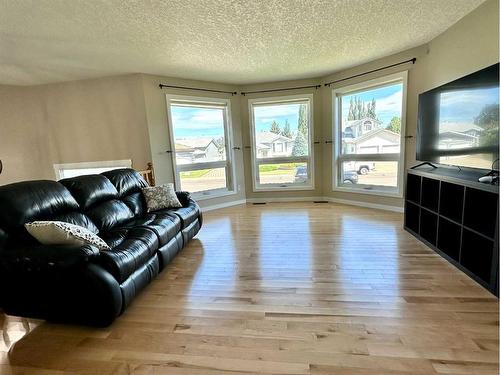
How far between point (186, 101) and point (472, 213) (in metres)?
4.26

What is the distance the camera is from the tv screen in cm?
205

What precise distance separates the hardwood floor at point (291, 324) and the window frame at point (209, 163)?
7.39 feet

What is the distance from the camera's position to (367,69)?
4.05 m

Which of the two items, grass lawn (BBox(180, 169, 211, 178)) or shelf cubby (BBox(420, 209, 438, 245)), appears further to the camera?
grass lawn (BBox(180, 169, 211, 178))

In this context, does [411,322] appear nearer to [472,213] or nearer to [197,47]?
[472,213]

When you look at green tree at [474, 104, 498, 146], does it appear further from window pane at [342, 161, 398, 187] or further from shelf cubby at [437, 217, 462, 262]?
window pane at [342, 161, 398, 187]

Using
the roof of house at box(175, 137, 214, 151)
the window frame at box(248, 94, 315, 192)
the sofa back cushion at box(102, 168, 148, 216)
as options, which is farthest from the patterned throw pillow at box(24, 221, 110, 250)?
the window frame at box(248, 94, 315, 192)

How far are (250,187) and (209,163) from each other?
1015 millimetres

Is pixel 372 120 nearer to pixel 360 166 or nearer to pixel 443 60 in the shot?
pixel 360 166

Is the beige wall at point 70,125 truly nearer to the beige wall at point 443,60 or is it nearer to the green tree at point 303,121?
the green tree at point 303,121

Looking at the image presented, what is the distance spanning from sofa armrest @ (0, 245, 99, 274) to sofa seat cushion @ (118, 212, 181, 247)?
722 millimetres

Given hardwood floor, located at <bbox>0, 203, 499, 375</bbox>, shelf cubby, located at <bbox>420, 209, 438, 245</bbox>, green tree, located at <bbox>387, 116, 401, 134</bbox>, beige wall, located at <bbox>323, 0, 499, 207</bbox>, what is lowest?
hardwood floor, located at <bbox>0, 203, 499, 375</bbox>

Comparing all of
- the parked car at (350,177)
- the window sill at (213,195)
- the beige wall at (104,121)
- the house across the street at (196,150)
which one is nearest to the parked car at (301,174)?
the beige wall at (104,121)

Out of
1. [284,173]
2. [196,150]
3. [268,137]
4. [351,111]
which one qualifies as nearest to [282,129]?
[268,137]
